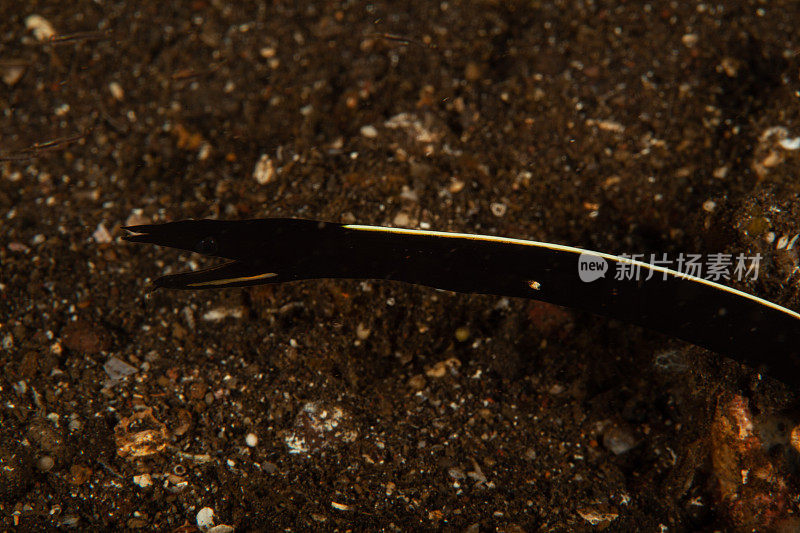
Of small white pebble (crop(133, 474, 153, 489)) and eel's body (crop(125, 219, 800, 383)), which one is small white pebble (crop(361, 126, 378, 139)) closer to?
eel's body (crop(125, 219, 800, 383))

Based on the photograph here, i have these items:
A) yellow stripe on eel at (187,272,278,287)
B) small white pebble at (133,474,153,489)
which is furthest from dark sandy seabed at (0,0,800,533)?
yellow stripe on eel at (187,272,278,287)

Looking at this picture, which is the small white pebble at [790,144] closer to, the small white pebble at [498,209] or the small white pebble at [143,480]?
the small white pebble at [498,209]

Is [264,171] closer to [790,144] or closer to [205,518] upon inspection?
[205,518]

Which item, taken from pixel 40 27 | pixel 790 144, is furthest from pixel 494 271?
pixel 40 27

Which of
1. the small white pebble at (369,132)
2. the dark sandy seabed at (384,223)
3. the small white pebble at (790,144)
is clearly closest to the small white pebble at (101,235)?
the dark sandy seabed at (384,223)

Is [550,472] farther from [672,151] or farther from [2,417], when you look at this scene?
[2,417]
